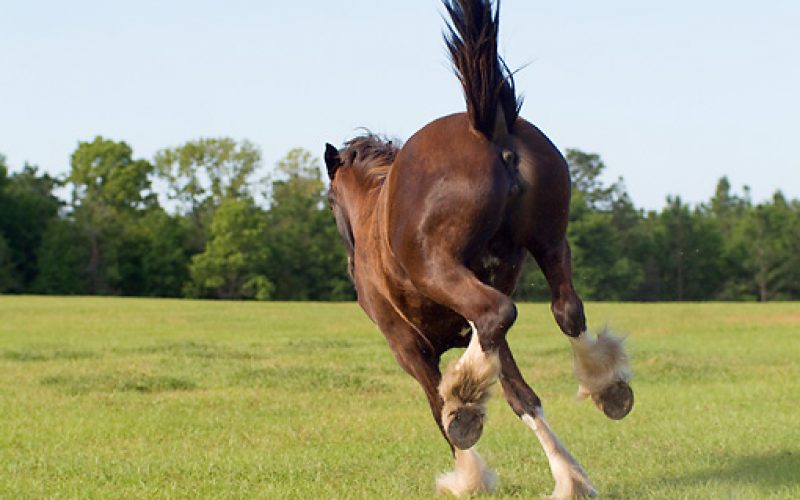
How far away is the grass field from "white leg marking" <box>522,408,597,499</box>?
51 centimetres

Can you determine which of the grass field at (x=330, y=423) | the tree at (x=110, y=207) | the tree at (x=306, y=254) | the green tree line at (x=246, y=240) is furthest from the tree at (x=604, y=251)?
the grass field at (x=330, y=423)

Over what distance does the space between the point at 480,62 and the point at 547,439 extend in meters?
2.20

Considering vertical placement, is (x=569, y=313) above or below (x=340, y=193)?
below

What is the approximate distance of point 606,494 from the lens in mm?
6793

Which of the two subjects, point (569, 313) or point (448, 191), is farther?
point (569, 313)

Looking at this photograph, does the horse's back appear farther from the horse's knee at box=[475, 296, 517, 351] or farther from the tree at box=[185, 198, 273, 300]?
the tree at box=[185, 198, 273, 300]

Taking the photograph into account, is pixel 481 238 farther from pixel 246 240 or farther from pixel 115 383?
pixel 246 240

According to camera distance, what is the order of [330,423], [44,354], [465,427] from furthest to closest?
[44,354] < [330,423] < [465,427]

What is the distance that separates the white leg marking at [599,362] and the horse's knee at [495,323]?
2.78 feet

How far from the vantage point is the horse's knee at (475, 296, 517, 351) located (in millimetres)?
5566

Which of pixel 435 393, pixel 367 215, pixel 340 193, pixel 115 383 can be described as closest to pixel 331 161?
pixel 340 193

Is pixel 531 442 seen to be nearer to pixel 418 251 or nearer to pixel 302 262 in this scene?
pixel 418 251

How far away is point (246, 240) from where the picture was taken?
79.0 meters

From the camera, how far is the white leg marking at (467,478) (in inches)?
274
